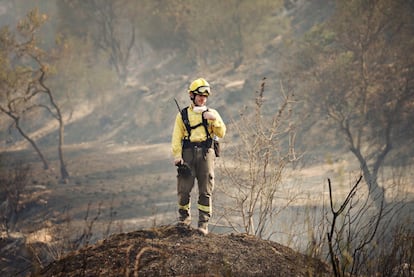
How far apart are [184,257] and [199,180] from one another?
151 centimetres

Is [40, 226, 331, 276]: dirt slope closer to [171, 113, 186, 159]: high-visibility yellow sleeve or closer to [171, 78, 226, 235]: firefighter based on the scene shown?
[171, 78, 226, 235]: firefighter

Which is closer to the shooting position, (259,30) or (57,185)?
(57,185)

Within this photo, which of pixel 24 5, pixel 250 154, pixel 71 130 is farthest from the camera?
pixel 24 5

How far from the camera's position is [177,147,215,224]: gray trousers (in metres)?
5.37

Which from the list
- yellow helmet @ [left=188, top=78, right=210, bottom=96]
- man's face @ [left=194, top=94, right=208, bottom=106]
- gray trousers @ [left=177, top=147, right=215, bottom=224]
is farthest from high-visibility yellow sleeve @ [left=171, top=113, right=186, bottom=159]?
yellow helmet @ [left=188, top=78, right=210, bottom=96]

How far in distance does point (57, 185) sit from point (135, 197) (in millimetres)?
5492

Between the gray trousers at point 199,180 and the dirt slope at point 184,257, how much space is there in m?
0.48

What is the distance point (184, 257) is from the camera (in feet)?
13.5

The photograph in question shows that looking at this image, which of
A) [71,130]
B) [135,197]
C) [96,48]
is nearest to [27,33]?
[135,197]

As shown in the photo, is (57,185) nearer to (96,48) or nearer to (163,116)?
(163,116)

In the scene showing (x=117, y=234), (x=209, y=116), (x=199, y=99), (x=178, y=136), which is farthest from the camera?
(x=178, y=136)

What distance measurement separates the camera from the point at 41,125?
39031 mm

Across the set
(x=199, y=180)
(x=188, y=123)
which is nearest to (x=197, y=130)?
(x=188, y=123)

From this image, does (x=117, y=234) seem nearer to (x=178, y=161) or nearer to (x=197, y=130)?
(x=178, y=161)
